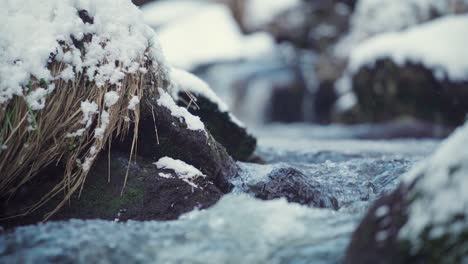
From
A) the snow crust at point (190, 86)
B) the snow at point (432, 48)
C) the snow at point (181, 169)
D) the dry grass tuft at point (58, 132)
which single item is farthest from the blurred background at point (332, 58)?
the dry grass tuft at point (58, 132)

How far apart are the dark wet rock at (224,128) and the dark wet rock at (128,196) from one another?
3.09ft

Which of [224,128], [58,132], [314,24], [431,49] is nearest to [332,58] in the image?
[314,24]

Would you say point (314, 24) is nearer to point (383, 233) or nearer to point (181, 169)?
point (181, 169)

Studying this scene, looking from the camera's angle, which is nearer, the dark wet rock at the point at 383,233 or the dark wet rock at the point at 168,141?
the dark wet rock at the point at 383,233

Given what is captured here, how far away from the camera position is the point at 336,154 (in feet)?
15.5

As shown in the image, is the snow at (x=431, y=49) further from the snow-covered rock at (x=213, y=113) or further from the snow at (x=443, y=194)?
the snow at (x=443, y=194)

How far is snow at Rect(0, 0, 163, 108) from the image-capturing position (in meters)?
2.13

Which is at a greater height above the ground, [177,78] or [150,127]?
[177,78]

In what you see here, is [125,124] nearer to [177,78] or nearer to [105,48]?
[105,48]

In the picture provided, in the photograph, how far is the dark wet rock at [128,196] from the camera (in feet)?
7.15

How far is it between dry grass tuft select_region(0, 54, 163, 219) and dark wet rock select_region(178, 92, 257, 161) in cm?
89

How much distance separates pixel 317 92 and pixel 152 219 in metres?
9.30

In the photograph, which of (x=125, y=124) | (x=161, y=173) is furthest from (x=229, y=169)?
(x=125, y=124)

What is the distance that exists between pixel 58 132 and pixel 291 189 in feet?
3.54
